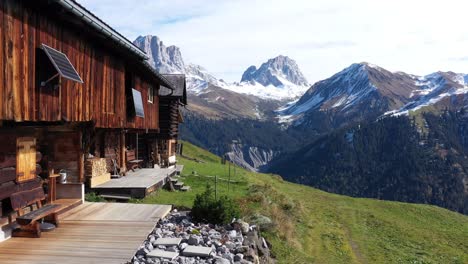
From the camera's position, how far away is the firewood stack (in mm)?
21266

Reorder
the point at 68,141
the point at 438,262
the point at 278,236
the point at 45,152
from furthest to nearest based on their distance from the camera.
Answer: the point at 438,262, the point at 278,236, the point at 68,141, the point at 45,152

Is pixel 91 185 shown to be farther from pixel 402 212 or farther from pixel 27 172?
pixel 402 212

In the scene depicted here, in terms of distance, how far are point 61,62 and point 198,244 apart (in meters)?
6.89

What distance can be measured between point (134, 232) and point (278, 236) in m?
8.92

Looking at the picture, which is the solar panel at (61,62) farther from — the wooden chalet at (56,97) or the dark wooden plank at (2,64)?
the dark wooden plank at (2,64)

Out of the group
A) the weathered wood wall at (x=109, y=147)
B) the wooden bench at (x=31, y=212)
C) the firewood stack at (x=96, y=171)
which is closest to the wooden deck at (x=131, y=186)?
the firewood stack at (x=96, y=171)

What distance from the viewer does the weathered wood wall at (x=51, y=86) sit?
1132 centimetres


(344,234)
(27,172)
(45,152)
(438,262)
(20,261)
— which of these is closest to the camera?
(20,261)

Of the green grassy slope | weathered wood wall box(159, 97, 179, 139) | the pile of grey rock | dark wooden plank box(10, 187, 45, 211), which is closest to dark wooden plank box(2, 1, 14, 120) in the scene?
dark wooden plank box(10, 187, 45, 211)

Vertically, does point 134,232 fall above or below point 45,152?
below

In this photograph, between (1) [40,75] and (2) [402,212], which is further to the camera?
(2) [402,212]

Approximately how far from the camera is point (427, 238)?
3269 cm

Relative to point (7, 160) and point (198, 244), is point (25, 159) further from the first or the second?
point (198, 244)

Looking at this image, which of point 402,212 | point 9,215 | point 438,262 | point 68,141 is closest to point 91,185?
point 68,141
